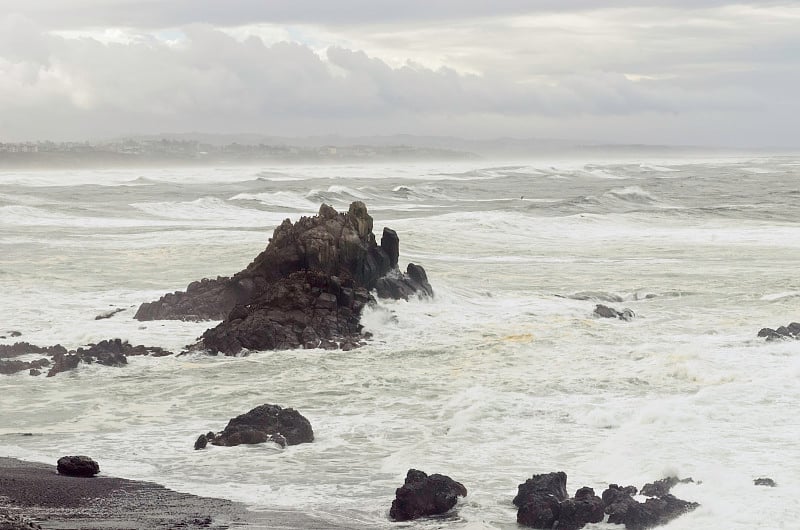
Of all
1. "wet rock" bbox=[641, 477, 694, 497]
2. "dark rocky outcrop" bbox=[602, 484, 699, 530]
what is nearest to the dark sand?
"dark rocky outcrop" bbox=[602, 484, 699, 530]

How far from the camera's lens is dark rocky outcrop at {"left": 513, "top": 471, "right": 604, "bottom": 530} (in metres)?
11.0

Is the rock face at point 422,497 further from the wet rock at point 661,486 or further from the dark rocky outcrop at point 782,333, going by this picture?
the dark rocky outcrop at point 782,333

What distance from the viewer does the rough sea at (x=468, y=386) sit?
41.9ft

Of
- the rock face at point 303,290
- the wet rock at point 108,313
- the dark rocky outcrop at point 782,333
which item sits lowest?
the wet rock at point 108,313

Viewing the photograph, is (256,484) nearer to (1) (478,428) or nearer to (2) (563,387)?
(1) (478,428)

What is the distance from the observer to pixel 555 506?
36.4ft

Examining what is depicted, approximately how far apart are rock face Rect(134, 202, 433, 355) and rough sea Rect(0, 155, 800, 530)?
24.1 inches

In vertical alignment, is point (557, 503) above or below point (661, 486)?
above

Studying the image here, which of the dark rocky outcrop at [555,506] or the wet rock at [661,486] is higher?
the dark rocky outcrop at [555,506]

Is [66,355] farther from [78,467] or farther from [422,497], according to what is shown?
[422,497]

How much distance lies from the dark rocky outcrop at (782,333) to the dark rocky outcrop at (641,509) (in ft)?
33.2

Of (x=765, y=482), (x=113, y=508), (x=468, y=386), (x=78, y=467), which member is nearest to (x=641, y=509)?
(x=765, y=482)

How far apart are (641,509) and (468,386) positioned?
6.92m

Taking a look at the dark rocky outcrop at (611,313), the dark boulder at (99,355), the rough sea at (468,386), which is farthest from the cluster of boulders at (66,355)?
the dark rocky outcrop at (611,313)
